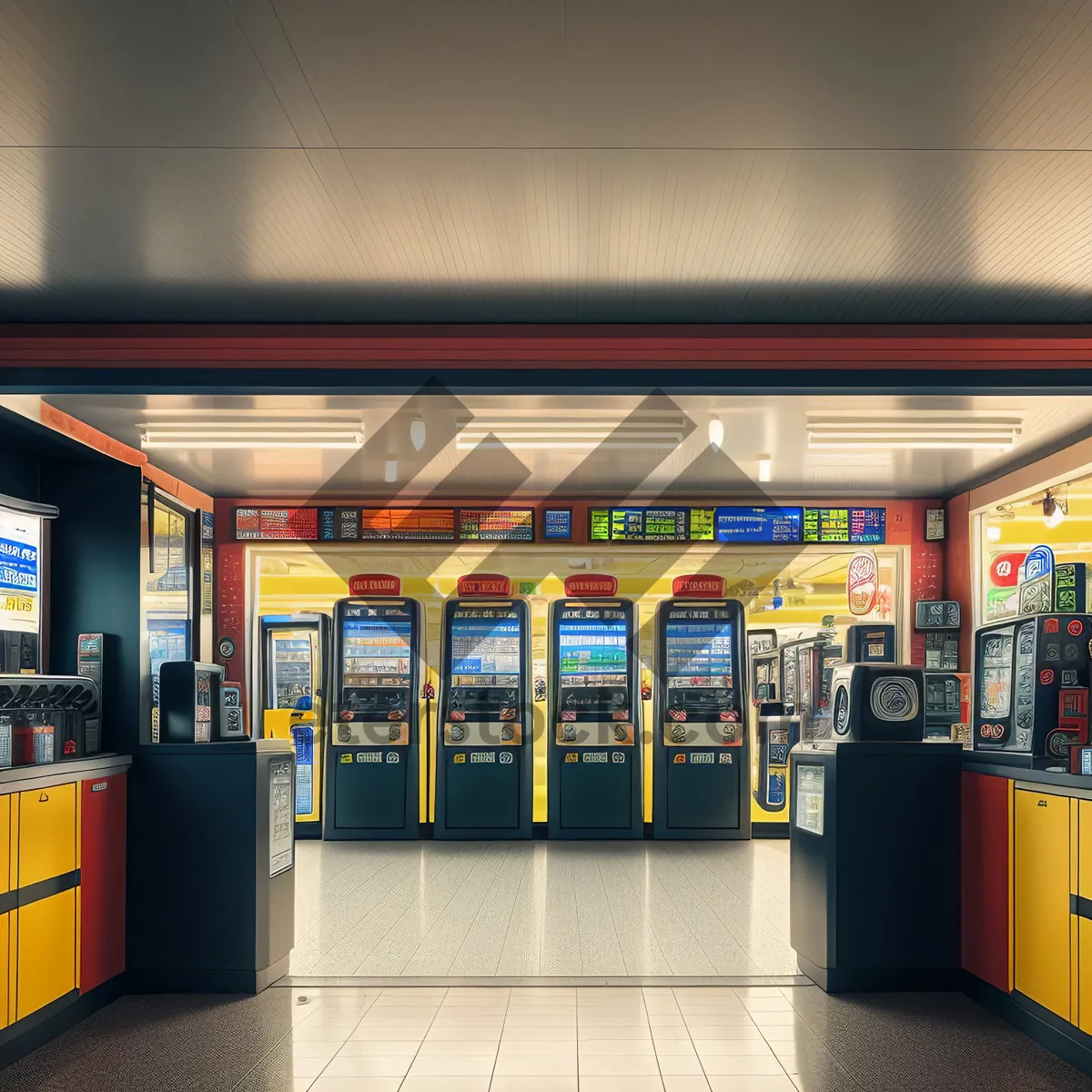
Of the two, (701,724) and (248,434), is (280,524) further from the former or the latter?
(701,724)

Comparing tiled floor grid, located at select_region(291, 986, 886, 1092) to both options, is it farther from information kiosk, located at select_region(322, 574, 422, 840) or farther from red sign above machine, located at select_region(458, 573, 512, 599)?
red sign above machine, located at select_region(458, 573, 512, 599)

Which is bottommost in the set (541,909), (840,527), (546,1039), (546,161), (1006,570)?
(541,909)

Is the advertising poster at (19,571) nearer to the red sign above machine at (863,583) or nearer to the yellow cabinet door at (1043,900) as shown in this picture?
the yellow cabinet door at (1043,900)

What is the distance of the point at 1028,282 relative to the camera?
15.3 feet

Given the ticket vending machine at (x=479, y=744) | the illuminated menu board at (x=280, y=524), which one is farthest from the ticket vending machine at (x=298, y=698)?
the ticket vending machine at (x=479, y=744)

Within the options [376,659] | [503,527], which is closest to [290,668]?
[376,659]

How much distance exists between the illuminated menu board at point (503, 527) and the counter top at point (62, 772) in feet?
16.4

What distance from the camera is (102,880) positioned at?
15.3 ft

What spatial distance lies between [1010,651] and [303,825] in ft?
21.1

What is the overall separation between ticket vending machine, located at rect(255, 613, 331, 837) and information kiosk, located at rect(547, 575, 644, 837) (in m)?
2.03

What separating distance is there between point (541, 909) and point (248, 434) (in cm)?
342

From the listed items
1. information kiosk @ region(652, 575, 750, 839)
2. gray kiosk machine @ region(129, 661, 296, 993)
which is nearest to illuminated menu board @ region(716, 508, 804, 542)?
information kiosk @ region(652, 575, 750, 839)

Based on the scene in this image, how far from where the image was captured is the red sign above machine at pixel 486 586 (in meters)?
9.26

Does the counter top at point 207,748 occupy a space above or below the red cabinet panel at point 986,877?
above
